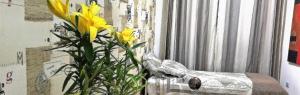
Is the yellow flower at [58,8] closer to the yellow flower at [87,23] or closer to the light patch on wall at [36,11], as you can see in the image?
the yellow flower at [87,23]

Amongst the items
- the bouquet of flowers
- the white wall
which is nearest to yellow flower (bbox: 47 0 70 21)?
the bouquet of flowers

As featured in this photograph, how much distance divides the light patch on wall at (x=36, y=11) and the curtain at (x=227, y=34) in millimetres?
3364

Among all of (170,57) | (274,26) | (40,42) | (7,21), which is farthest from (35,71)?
(274,26)

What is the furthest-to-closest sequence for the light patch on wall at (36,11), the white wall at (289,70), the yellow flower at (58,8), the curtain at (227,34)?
the curtain at (227,34), the white wall at (289,70), the light patch on wall at (36,11), the yellow flower at (58,8)

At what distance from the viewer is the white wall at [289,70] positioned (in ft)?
12.4

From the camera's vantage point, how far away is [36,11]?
1.22 m

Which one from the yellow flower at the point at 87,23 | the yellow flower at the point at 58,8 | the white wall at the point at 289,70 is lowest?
the white wall at the point at 289,70

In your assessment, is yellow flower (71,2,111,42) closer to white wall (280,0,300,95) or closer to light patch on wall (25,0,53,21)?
light patch on wall (25,0,53,21)

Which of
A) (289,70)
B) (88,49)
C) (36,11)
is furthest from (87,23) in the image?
(289,70)

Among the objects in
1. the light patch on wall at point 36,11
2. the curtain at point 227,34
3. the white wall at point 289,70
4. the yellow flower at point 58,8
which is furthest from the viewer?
the curtain at point 227,34

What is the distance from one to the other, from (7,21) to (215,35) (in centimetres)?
379

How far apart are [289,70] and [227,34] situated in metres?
1.02

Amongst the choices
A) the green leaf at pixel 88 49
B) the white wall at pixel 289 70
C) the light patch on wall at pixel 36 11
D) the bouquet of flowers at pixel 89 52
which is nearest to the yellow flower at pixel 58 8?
the bouquet of flowers at pixel 89 52

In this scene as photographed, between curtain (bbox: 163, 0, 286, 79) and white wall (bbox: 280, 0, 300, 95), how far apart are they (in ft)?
0.32
